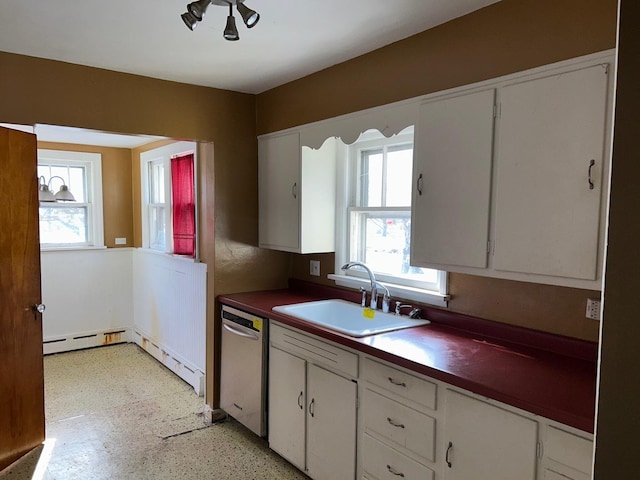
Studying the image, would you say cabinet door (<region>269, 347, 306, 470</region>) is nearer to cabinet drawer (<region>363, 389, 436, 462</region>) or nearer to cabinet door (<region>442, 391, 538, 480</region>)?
cabinet drawer (<region>363, 389, 436, 462</region>)

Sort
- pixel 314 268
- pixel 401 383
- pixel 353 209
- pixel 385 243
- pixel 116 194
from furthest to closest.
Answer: pixel 116 194, pixel 314 268, pixel 353 209, pixel 385 243, pixel 401 383

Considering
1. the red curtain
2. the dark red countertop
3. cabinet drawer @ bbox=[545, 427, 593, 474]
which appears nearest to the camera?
cabinet drawer @ bbox=[545, 427, 593, 474]

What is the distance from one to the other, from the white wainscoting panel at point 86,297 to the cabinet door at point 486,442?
14.3 feet

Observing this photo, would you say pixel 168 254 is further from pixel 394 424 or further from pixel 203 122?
pixel 394 424

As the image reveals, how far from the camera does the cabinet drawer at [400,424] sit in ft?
6.10

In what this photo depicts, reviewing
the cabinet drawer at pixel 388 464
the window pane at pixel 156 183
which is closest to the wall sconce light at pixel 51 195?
the window pane at pixel 156 183

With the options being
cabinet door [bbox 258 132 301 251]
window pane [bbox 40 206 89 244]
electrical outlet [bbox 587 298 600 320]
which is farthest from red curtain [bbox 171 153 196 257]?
electrical outlet [bbox 587 298 600 320]

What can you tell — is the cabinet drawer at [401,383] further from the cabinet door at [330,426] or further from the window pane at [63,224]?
the window pane at [63,224]

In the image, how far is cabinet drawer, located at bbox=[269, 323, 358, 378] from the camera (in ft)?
7.34

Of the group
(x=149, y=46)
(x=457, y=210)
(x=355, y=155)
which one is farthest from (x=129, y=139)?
(x=457, y=210)

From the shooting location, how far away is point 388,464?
2047 millimetres

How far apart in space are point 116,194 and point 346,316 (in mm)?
3443

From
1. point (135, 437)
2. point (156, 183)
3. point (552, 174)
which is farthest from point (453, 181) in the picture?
point (156, 183)

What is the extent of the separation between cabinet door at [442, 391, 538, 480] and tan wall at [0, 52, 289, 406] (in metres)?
2.00
